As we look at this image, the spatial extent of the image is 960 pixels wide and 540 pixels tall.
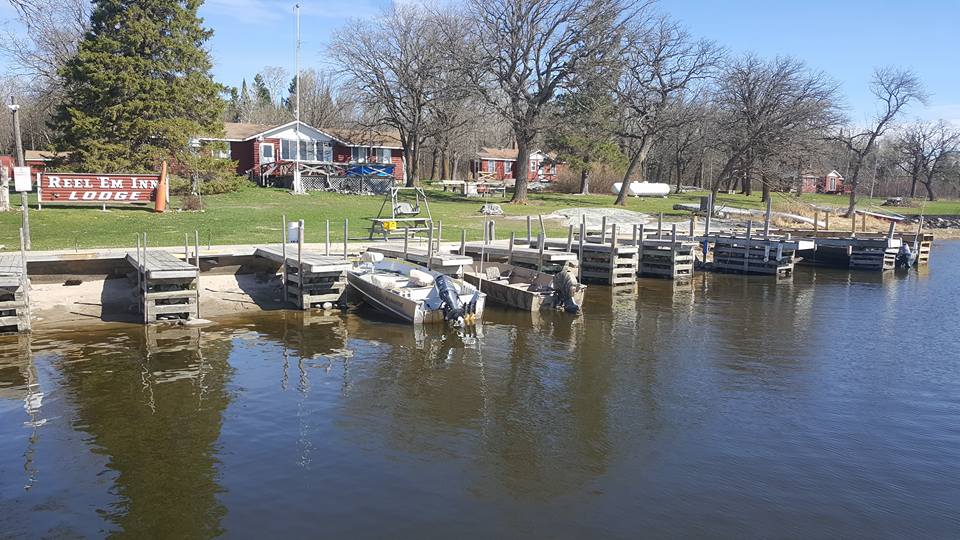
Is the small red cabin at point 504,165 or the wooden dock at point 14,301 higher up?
the small red cabin at point 504,165

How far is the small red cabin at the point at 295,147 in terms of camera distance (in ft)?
176

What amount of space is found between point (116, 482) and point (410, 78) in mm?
44753

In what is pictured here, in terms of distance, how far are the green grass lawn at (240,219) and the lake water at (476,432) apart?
7918 millimetres

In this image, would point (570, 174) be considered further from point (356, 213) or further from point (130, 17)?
point (130, 17)

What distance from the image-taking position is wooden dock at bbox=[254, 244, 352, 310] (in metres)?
19.1

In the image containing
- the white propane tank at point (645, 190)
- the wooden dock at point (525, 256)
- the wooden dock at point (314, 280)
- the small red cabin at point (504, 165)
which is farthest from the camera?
the small red cabin at point (504, 165)

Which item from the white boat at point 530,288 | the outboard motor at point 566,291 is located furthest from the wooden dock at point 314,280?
the outboard motor at point 566,291

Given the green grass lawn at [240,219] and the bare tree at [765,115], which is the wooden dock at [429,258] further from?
the bare tree at [765,115]

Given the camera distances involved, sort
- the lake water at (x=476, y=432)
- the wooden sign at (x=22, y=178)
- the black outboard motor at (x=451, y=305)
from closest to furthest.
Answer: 1. the lake water at (x=476, y=432)
2. the black outboard motor at (x=451, y=305)
3. the wooden sign at (x=22, y=178)

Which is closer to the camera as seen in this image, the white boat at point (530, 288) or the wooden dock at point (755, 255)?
the white boat at point (530, 288)

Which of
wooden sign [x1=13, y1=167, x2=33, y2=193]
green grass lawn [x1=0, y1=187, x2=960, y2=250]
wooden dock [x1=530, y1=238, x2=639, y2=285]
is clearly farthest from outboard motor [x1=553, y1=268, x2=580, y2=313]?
wooden sign [x1=13, y1=167, x2=33, y2=193]

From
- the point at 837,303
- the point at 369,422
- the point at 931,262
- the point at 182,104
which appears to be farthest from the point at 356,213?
the point at 931,262

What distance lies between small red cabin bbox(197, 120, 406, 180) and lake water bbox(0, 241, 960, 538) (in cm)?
3743

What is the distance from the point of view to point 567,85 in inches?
1722
